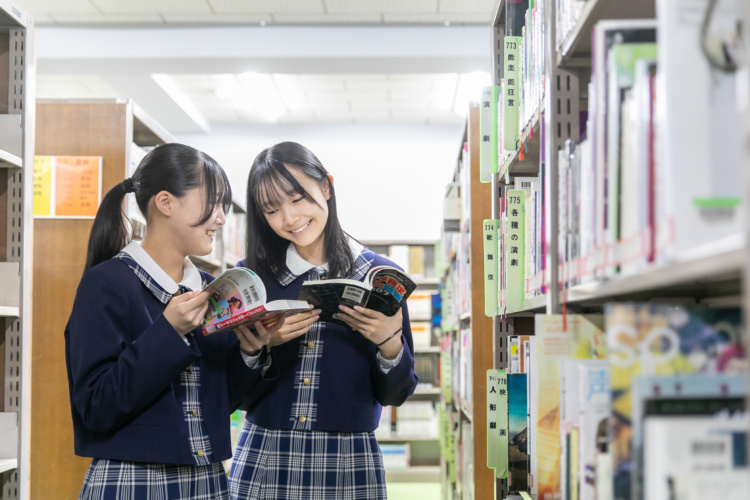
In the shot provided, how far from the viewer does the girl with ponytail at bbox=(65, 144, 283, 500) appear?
1.35m

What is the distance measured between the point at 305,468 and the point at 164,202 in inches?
26.7

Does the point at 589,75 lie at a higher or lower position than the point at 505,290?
higher

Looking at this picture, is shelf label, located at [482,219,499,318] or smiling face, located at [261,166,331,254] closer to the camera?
smiling face, located at [261,166,331,254]

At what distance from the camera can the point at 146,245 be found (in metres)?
1.56

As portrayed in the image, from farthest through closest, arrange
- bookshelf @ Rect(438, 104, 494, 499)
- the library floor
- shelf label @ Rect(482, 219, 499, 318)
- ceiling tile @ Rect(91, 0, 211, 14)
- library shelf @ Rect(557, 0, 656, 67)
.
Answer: the library floor → ceiling tile @ Rect(91, 0, 211, 14) → bookshelf @ Rect(438, 104, 494, 499) → shelf label @ Rect(482, 219, 499, 318) → library shelf @ Rect(557, 0, 656, 67)

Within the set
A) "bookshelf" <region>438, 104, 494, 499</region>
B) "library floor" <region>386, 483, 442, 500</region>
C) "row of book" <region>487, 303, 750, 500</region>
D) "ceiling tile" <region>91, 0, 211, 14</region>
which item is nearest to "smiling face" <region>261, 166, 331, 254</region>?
"row of book" <region>487, 303, 750, 500</region>

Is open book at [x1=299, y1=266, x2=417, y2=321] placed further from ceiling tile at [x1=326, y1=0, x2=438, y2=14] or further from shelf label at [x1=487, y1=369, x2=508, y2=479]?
ceiling tile at [x1=326, y1=0, x2=438, y2=14]

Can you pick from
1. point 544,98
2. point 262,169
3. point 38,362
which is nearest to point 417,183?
point 38,362

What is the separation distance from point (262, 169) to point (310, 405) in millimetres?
584

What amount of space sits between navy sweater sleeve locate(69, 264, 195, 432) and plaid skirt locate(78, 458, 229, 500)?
0.09 m

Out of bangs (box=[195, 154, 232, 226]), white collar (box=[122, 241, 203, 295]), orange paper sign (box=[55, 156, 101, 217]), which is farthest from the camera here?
orange paper sign (box=[55, 156, 101, 217])

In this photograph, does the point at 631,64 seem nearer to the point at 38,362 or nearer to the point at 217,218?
the point at 217,218

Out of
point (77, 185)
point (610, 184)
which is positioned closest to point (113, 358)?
point (610, 184)

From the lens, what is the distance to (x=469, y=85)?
5613 mm
